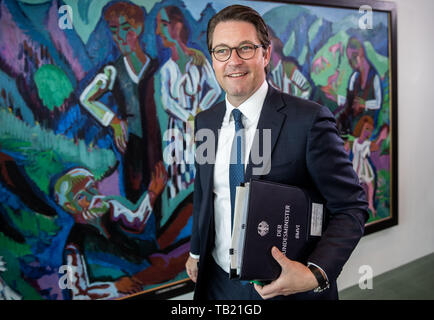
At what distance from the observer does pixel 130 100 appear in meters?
1.68

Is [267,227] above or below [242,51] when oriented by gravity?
below

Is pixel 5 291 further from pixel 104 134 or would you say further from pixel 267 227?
pixel 267 227

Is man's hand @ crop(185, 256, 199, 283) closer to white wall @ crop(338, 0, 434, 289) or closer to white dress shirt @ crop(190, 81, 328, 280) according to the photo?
white dress shirt @ crop(190, 81, 328, 280)

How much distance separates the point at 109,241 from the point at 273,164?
1.11 metres

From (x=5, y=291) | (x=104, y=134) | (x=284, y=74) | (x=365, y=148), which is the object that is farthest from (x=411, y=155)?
(x=5, y=291)

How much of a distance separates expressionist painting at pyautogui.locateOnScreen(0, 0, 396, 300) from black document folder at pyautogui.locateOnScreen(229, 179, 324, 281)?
94 cm

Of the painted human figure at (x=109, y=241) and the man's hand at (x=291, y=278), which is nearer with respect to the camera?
the man's hand at (x=291, y=278)

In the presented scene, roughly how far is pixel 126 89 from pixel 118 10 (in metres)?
0.41

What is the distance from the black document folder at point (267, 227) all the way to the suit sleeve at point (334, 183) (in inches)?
2.7

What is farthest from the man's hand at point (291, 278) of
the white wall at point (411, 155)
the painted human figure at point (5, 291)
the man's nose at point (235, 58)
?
the white wall at point (411, 155)

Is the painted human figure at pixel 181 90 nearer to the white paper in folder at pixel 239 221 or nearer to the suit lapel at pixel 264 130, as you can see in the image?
the suit lapel at pixel 264 130

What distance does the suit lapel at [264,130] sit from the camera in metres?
1.08

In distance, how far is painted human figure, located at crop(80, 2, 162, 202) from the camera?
1593mm
